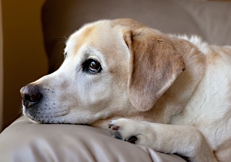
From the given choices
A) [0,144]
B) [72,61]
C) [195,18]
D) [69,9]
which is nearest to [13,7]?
[69,9]

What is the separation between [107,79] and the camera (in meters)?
1.48

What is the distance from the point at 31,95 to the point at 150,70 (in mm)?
444

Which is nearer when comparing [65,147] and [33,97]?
[65,147]

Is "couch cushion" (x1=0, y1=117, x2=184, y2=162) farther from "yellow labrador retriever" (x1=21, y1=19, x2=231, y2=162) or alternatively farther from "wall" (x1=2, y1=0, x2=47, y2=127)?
"wall" (x1=2, y1=0, x2=47, y2=127)

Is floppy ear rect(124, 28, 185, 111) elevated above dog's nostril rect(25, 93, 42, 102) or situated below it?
above

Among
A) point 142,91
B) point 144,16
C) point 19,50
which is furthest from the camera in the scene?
point 19,50

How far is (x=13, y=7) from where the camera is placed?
2986 mm

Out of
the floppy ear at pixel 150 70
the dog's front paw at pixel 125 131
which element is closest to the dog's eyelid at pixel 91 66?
the floppy ear at pixel 150 70

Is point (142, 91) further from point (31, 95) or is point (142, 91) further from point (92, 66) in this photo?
point (31, 95)

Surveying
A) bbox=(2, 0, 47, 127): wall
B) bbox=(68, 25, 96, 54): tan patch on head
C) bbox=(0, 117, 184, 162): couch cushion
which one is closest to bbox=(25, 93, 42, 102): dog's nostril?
bbox=(0, 117, 184, 162): couch cushion

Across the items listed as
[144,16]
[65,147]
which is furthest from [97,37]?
[144,16]

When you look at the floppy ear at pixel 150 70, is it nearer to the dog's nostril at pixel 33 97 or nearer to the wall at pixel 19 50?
the dog's nostril at pixel 33 97

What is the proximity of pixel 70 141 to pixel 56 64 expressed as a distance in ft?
4.05

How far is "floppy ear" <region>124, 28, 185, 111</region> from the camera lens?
1421mm
